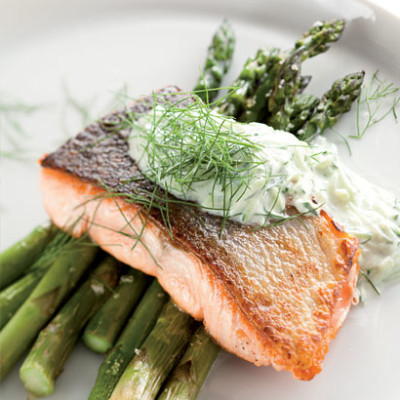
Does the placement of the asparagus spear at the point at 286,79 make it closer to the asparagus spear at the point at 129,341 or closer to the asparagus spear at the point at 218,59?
the asparagus spear at the point at 218,59

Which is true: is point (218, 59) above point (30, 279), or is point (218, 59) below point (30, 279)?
above

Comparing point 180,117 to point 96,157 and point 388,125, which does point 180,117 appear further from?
point 388,125

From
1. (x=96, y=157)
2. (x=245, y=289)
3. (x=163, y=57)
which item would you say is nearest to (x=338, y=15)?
(x=163, y=57)

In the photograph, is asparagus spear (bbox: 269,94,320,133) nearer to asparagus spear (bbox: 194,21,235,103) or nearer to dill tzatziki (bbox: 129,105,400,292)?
dill tzatziki (bbox: 129,105,400,292)

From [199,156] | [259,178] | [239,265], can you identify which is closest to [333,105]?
[259,178]

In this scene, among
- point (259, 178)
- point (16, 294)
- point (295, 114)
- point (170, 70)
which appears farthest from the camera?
point (170, 70)

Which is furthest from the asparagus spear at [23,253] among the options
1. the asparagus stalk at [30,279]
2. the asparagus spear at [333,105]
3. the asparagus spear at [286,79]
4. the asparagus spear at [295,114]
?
the asparagus spear at [333,105]

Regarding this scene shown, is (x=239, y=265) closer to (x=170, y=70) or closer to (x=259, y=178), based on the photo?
(x=259, y=178)
